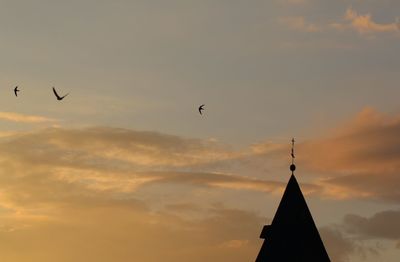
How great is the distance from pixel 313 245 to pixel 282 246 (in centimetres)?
163

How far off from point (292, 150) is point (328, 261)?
6708 mm

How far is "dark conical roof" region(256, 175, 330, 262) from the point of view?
121312mm

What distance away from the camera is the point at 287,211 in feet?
402

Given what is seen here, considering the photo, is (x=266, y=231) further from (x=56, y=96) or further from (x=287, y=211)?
(x=56, y=96)

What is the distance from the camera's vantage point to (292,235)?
121812 mm

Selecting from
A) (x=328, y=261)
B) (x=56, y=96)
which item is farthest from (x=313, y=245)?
(x=56, y=96)

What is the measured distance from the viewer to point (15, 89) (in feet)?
396

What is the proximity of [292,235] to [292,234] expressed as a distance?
0.08m

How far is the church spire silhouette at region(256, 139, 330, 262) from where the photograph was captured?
121312 millimetres

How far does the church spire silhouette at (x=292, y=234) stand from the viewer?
121312mm

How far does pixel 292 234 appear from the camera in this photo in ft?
400

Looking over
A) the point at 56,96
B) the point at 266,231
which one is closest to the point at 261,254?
the point at 266,231

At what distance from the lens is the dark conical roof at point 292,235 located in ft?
398

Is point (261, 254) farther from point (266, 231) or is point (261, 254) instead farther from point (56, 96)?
point (56, 96)
